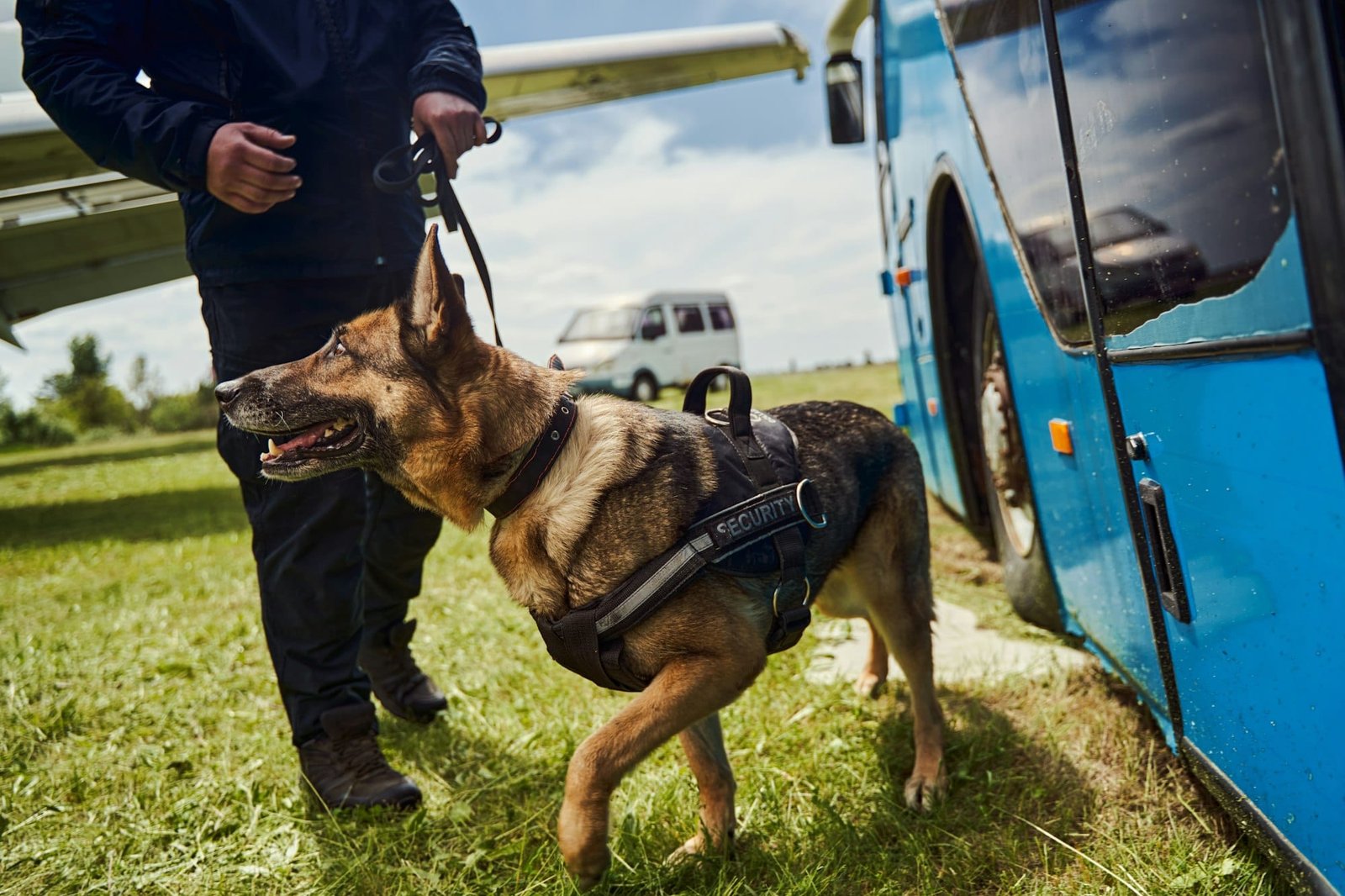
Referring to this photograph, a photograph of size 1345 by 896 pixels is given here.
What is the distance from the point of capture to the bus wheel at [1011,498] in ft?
10.9

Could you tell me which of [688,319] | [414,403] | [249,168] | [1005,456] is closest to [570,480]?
[414,403]

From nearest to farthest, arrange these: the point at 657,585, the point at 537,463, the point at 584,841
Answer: the point at 584,841 < the point at 657,585 < the point at 537,463

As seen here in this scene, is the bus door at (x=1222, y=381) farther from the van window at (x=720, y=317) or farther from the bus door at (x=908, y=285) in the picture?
the van window at (x=720, y=317)

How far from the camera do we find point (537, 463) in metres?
2.15

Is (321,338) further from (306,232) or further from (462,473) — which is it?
(462,473)

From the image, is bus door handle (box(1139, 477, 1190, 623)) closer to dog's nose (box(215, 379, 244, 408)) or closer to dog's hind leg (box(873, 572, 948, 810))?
dog's hind leg (box(873, 572, 948, 810))

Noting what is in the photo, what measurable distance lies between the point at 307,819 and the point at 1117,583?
2.56m

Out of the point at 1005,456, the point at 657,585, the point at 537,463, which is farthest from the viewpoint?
the point at 1005,456

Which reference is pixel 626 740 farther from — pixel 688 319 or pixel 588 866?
pixel 688 319

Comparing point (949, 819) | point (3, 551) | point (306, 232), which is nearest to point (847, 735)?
point (949, 819)

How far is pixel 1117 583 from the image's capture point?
239 cm

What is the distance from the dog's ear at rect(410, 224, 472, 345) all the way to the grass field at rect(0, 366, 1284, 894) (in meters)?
1.43

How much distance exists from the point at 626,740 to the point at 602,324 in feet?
71.1

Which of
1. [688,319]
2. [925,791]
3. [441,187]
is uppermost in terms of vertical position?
[688,319]
